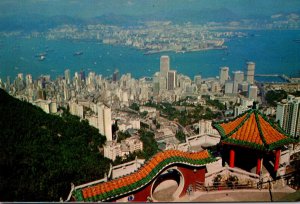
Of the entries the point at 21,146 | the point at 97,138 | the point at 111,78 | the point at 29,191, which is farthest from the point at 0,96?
the point at 111,78

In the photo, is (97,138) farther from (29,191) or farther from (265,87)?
(265,87)

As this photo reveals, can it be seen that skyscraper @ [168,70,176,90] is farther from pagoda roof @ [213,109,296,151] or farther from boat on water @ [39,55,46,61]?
pagoda roof @ [213,109,296,151]

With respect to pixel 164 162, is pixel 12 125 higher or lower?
lower

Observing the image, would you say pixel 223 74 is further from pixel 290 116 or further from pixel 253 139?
pixel 253 139

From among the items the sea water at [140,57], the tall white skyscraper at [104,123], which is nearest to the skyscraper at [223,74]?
the sea water at [140,57]

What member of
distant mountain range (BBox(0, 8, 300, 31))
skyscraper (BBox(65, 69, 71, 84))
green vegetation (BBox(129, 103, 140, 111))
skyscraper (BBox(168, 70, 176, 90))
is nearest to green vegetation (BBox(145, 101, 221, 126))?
green vegetation (BBox(129, 103, 140, 111))

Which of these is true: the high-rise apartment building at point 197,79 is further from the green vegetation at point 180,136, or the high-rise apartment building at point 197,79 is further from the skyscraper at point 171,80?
the green vegetation at point 180,136

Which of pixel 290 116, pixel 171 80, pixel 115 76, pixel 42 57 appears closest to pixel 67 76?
pixel 115 76
